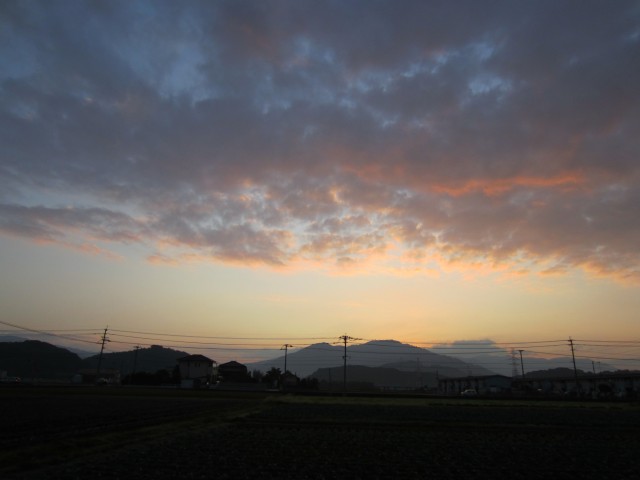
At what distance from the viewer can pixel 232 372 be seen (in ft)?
431

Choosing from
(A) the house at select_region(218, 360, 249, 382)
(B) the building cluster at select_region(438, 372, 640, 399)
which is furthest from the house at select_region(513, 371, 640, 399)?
(A) the house at select_region(218, 360, 249, 382)

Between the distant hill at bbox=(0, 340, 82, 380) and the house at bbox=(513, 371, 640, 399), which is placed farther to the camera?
the distant hill at bbox=(0, 340, 82, 380)

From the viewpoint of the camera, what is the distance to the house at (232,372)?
123988 millimetres

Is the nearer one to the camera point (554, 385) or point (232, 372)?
point (554, 385)

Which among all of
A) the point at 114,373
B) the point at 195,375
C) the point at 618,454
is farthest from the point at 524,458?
the point at 114,373

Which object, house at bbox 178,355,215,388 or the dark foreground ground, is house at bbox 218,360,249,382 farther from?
the dark foreground ground

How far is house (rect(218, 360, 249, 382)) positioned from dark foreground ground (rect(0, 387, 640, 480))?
9332 cm

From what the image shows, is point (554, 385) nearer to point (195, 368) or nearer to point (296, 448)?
point (195, 368)

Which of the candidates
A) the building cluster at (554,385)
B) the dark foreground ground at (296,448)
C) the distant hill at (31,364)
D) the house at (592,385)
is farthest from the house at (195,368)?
the dark foreground ground at (296,448)

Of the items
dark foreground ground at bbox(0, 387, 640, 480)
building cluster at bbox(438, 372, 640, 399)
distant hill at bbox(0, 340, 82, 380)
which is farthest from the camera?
distant hill at bbox(0, 340, 82, 380)

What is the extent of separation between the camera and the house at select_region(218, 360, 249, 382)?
124 m

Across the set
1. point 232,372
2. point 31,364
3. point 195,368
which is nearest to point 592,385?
point 232,372

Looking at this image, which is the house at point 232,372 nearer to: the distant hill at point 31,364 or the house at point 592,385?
the house at point 592,385

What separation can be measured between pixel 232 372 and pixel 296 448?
117m
